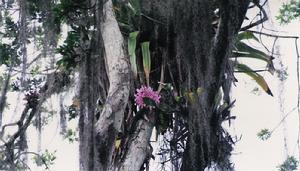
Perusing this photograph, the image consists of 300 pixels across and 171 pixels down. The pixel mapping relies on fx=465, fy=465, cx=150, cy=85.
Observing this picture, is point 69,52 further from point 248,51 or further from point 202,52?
point 248,51

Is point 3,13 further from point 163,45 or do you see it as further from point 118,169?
point 163,45

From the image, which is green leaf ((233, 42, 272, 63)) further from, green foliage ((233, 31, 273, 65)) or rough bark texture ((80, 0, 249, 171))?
rough bark texture ((80, 0, 249, 171))

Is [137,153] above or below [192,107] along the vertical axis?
below

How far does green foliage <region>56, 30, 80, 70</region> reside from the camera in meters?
2.49

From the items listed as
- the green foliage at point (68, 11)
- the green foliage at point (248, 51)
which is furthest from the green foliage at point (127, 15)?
the green foliage at point (248, 51)

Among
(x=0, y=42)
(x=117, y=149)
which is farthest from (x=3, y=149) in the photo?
(x=0, y=42)

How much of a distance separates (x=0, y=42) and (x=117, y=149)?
1.16 m

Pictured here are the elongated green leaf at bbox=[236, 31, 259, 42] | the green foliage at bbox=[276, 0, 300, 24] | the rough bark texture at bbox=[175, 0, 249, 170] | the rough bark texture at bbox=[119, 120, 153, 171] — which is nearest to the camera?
the rough bark texture at bbox=[175, 0, 249, 170]

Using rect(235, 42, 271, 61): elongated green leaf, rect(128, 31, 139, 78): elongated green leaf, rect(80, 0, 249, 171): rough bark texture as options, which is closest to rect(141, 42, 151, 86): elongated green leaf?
rect(128, 31, 139, 78): elongated green leaf

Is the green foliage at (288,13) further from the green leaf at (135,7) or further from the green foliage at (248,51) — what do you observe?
the green leaf at (135,7)

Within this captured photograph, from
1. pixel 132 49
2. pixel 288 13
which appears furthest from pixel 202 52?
pixel 288 13

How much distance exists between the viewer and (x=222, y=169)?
7.52 feet

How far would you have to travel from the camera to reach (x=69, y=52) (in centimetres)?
254

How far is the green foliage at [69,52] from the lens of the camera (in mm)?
2486
